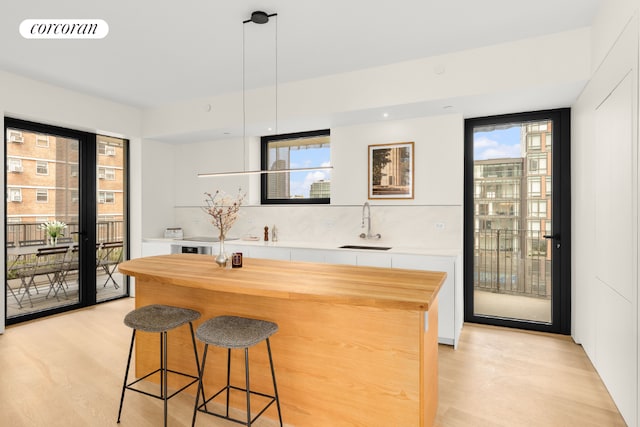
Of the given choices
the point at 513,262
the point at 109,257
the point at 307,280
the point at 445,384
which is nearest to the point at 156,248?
the point at 109,257

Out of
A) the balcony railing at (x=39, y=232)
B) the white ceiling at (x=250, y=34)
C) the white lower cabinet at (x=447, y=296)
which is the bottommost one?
the white lower cabinet at (x=447, y=296)

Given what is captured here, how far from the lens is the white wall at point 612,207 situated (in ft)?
6.95

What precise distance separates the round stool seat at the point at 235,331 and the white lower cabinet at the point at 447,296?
6.28 feet

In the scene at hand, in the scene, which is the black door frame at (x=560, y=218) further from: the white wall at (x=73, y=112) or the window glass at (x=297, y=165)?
the white wall at (x=73, y=112)

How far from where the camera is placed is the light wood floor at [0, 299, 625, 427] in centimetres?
233

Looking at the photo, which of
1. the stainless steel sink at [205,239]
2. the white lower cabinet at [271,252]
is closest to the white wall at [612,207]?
the white lower cabinet at [271,252]

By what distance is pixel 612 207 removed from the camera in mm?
2496

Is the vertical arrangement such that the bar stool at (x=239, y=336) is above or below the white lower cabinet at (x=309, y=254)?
below

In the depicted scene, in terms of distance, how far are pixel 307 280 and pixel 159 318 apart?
0.99 metres

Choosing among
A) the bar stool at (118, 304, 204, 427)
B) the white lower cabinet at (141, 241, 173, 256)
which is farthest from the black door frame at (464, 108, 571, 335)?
the white lower cabinet at (141, 241, 173, 256)

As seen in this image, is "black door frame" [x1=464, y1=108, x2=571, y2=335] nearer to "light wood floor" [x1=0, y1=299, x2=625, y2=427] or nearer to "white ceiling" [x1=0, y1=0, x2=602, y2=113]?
"light wood floor" [x1=0, y1=299, x2=625, y2=427]

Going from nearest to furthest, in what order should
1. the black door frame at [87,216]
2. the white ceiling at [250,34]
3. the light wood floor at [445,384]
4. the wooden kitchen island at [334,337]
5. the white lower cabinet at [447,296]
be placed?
the wooden kitchen island at [334,337] → the light wood floor at [445,384] → the white ceiling at [250,34] → the white lower cabinet at [447,296] → the black door frame at [87,216]

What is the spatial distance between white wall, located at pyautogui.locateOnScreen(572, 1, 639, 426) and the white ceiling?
0.59 metres

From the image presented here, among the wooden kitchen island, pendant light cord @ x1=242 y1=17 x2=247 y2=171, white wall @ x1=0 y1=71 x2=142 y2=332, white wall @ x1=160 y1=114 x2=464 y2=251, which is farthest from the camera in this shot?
white wall @ x1=160 y1=114 x2=464 y2=251
